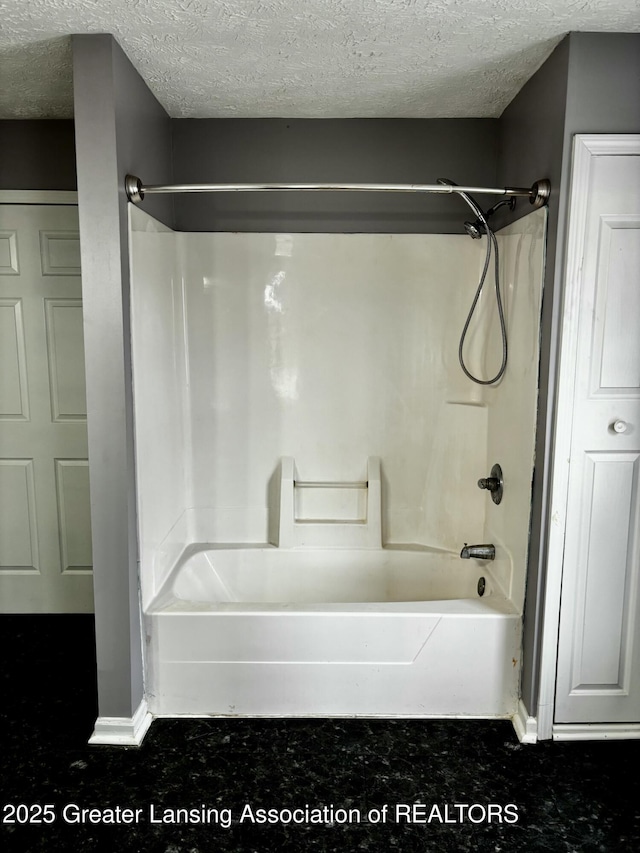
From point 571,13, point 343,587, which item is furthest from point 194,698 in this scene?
point 571,13

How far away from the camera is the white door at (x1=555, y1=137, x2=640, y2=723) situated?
2.04 m

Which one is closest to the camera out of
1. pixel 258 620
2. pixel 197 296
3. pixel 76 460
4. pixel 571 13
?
pixel 571 13

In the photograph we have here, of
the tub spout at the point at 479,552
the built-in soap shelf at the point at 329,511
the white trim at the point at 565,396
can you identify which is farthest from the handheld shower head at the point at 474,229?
the tub spout at the point at 479,552

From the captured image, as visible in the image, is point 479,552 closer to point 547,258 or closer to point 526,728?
point 526,728

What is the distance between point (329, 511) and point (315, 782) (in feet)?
4.07

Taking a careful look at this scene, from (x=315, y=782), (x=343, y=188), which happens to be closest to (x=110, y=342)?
(x=343, y=188)

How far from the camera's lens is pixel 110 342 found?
2.09m

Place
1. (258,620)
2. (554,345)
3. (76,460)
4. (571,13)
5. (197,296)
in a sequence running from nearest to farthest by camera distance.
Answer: (571,13), (554,345), (258,620), (197,296), (76,460)

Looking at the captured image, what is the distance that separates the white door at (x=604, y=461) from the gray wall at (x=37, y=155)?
219cm

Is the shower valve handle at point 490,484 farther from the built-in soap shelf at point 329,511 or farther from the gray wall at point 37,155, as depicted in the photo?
the gray wall at point 37,155

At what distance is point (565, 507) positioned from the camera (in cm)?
215

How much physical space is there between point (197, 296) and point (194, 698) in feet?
5.49

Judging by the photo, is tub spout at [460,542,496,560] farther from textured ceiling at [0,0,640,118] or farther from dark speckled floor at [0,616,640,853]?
textured ceiling at [0,0,640,118]

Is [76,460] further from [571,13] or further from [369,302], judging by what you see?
[571,13]
